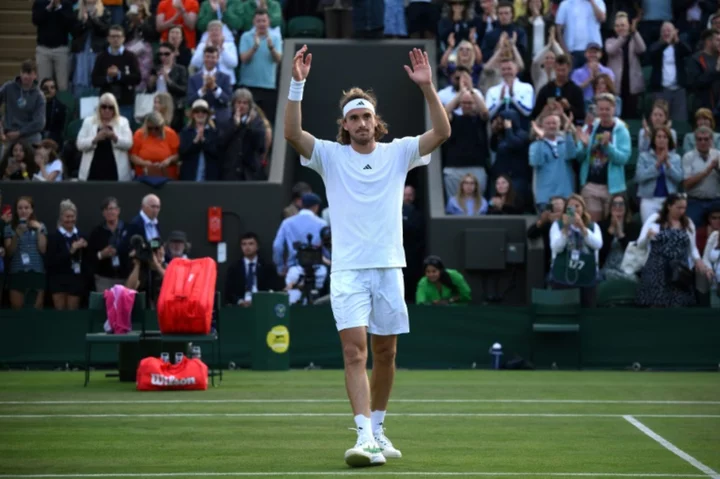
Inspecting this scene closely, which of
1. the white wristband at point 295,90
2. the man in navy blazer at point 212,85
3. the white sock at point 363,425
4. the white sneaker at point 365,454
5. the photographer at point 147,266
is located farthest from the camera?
→ the man in navy blazer at point 212,85

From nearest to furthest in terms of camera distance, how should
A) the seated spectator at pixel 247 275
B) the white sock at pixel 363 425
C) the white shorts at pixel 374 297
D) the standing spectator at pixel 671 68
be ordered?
the white sock at pixel 363 425 → the white shorts at pixel 374 297 → the seated spectator at pixel 247 275 → the standing spectator at pixel 671 68

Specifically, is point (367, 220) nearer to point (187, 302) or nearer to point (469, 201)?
point (187, 302)

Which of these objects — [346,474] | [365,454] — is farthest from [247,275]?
[346,474]

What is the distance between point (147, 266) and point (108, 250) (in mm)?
1701

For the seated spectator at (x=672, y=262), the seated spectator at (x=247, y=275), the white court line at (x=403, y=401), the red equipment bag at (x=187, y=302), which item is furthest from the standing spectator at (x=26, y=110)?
the seated spectator at (x=672, y=262)

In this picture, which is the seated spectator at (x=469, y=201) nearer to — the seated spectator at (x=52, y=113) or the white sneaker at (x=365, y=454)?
the seated spectator at (x=52, y=113)

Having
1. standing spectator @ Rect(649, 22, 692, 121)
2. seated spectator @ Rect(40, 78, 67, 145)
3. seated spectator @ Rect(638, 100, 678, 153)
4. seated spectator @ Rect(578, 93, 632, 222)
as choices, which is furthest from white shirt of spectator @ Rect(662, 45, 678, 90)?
seated spectator @ Rect(40, 78, 67, 145)

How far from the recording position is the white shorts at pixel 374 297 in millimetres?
8984

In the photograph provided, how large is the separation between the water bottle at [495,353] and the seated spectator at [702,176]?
384cm

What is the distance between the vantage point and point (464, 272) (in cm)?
2059

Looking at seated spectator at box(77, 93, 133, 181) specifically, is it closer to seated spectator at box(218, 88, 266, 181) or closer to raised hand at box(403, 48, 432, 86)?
seated spectator at box(218, 88, 266, 181)

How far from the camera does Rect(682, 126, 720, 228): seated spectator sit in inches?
806

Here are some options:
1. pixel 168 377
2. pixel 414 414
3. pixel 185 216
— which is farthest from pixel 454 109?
pixel 414 414

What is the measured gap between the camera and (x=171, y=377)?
1488 centimetres
